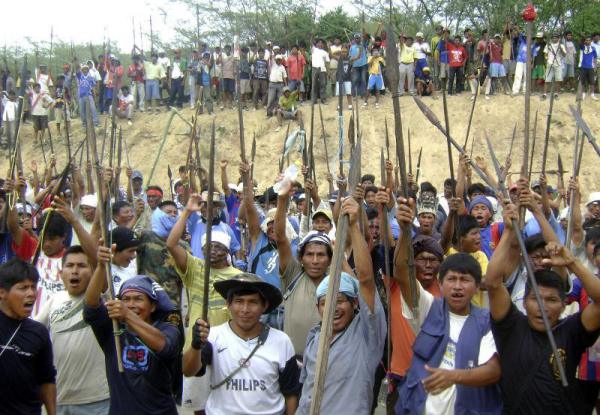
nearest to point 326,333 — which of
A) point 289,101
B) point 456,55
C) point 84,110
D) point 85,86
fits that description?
point 84,110

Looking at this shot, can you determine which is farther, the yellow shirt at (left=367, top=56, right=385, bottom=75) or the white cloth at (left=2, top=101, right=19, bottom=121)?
the yellow shirt at (left=367, top=56, right=385, bottom=75)

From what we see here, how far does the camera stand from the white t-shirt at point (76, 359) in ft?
13.3

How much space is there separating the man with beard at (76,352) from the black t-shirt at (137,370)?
552 mm

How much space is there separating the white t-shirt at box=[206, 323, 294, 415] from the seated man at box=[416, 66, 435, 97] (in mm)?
14561

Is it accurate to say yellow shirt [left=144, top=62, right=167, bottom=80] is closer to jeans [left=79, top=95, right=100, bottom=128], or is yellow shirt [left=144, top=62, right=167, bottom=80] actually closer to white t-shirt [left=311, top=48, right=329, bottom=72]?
white t-shirt [left=311, top=48, right=329, bottom=72]

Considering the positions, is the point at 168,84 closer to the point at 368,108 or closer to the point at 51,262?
the point at 368,108

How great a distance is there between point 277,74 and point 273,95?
37.7 inches

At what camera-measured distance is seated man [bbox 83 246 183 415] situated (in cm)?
348

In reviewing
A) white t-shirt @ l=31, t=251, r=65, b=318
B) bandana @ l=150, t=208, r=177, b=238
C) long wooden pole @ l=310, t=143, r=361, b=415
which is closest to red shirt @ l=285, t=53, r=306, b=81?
bandana @ l=150, t=208, r=177, b=238

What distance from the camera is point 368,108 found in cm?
1958

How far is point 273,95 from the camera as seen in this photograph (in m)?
18.8

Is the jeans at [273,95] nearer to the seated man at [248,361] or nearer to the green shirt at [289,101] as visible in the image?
the green shirt at [289,101]

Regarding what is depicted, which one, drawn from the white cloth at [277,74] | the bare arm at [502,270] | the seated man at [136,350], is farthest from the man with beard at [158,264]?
the white cloth at [277,74]

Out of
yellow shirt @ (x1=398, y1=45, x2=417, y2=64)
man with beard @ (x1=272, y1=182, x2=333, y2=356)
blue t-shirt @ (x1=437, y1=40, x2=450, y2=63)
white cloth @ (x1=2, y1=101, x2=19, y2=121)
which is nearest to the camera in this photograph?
man with beard @ (x1=272, y1=182, x2=333, y2=356)
